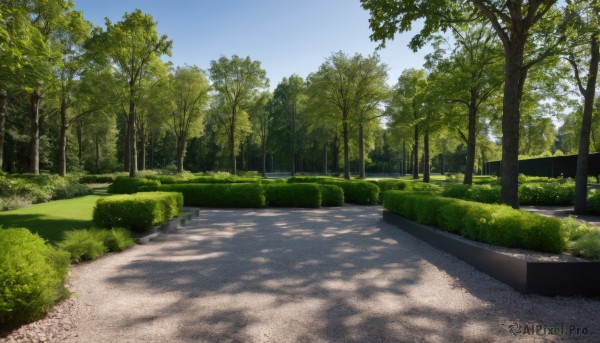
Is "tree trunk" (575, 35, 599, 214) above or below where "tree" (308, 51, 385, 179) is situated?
below

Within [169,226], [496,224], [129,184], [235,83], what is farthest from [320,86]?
[496,224]

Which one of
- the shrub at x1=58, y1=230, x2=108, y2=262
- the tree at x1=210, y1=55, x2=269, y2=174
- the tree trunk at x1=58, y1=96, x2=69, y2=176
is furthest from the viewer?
the tree at x1=210, y1=55, x2=269, y2=174

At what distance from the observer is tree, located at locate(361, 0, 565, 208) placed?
931 cm

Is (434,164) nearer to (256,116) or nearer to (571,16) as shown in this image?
(256,116)

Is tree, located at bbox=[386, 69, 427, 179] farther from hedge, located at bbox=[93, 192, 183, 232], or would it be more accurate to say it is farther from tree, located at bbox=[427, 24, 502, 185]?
hedge, located at bbox=[93, 192, 183, 232]

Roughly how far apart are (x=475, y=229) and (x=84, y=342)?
6737 millimetres

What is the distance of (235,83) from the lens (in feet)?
124

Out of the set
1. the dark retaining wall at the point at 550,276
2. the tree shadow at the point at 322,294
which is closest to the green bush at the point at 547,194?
the tree shadow at the point at 322,294

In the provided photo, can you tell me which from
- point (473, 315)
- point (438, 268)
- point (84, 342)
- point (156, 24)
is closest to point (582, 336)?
point (473, 315)

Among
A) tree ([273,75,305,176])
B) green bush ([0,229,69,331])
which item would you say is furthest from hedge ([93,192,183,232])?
tree ([273,75,305,176])

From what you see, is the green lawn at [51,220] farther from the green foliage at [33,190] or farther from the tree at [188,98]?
the tree at [188,98]

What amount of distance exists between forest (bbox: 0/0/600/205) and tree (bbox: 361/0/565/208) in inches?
1.3

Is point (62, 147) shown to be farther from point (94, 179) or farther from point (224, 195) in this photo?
point (224, 195)

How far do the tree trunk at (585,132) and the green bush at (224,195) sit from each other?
12959mm
